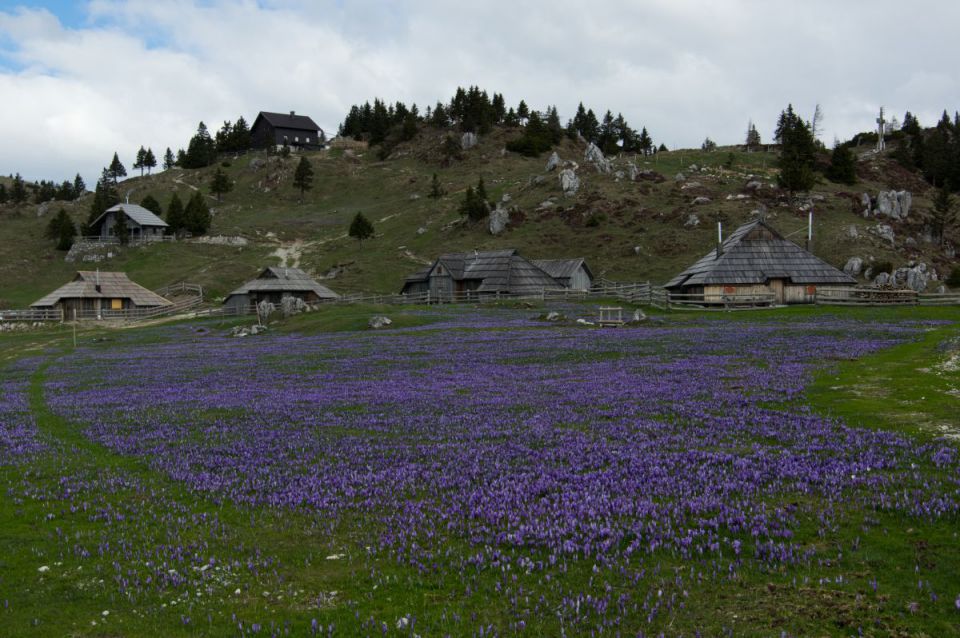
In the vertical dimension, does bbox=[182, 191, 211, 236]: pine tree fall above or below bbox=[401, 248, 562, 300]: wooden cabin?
above

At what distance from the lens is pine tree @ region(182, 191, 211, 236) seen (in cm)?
14112

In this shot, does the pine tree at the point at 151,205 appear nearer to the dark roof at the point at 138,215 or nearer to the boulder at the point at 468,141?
the dark roof at the point at 138,215

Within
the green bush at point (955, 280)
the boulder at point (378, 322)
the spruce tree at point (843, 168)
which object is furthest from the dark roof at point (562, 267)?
the spruce tree at point (843, 168)

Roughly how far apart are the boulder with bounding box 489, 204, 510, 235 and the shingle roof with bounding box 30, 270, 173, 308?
5635 cm

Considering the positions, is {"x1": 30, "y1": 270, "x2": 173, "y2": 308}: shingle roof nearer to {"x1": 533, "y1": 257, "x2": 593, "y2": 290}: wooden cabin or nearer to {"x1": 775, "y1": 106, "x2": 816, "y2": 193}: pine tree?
{"x1": 533, "y1": 257, "x2": 593, "y2": 290}: wooden cabin

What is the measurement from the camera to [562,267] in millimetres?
99500

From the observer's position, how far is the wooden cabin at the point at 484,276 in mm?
92062

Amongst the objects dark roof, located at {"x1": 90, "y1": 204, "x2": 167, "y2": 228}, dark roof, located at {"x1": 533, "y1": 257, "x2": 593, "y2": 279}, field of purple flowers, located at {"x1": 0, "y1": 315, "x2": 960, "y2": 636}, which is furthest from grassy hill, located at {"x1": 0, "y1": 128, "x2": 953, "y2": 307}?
field of purple flowers, located at {"x1": 0, "y1": 315, "x2": 960, "y2": 636}

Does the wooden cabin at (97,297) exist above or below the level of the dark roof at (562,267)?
below

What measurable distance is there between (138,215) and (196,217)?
38.4ft

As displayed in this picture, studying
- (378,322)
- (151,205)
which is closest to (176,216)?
(151,205)

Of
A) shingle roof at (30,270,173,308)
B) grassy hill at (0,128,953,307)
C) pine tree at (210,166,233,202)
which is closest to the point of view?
shingle roof at (30,270,173,308)

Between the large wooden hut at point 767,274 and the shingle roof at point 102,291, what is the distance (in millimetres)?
77169

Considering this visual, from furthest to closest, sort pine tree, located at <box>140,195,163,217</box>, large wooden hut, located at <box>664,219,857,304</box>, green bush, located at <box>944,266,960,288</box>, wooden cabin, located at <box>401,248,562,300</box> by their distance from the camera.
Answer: pine tree, located at <box>140,195,163,217</box> < wooden cabin, located at <box>401,248,562,300</box> < green bush, located at <box>944,266,960,288</box> < large wooden hut, located at <box>664,219,857,304</box>
